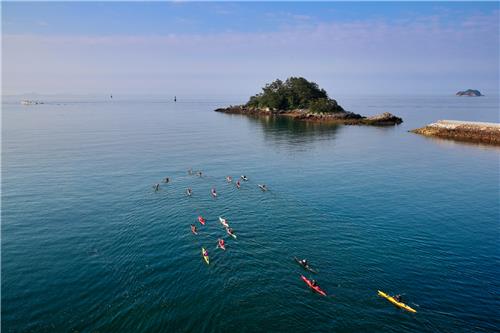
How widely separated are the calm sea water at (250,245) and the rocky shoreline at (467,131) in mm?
33591

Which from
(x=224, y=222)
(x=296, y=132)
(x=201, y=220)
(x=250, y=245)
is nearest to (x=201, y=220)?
(x=201, y=220)

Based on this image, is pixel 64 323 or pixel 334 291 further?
pixel 334 291

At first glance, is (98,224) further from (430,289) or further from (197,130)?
(197,130)

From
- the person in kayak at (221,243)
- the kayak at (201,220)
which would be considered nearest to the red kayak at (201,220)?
the kayak at (201,220)

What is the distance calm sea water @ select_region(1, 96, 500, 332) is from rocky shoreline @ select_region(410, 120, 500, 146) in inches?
1322

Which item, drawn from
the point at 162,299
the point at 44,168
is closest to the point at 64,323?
the point at 162,299

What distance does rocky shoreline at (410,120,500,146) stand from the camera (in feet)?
370

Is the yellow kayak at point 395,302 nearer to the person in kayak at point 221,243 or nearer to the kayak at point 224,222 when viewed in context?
the person in kayak at point 221,243

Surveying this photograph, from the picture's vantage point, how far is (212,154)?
93.1 m

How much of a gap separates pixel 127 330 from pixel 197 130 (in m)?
118

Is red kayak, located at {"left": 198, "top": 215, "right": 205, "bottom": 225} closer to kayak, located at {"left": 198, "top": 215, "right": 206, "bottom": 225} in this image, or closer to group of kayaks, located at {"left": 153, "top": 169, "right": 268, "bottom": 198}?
kayak, located at {"left": 198, "top": 215, "right": 206, "bottom": 225}

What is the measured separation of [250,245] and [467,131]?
107m

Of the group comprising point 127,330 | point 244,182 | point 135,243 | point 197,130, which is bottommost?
point 127,330

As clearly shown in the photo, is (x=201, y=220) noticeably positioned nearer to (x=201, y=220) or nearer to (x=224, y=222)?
(x=201, y=220)
